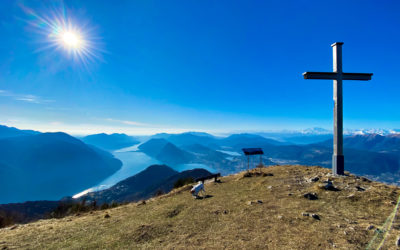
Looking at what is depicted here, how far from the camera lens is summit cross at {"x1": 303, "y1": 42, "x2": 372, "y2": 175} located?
11656 millimetres

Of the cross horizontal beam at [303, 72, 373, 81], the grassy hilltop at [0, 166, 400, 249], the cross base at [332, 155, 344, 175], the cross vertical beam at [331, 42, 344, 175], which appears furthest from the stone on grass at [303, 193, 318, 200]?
the cross horizontal beam at [303, 72, 373, 81]

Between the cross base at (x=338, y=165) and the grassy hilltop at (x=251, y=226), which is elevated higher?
the cross base at (x=338, y=165)

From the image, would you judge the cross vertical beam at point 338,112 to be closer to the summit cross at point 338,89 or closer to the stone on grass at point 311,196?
the summit cross at point 338,89

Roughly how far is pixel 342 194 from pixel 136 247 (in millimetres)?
9288

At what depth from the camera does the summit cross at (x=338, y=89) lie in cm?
1166

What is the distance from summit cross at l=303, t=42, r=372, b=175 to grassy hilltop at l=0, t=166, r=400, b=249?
6.78 feet

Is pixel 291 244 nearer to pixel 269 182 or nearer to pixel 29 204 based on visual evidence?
pixel 269 182

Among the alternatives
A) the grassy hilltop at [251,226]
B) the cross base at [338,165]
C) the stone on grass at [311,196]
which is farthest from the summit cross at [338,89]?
the stone on grass at [311,196]

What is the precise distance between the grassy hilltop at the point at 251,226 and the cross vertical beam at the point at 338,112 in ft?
6.37

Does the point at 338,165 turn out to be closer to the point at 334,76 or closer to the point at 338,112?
the point at 338,112

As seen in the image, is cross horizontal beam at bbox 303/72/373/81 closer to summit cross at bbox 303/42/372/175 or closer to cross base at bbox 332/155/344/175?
summit cross at bbox 303/42/372/175

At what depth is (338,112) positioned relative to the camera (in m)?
11.8

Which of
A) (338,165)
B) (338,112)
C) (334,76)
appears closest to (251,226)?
(338,165)

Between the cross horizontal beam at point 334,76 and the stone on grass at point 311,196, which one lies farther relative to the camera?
the cross horizontal beam at point 334,76
